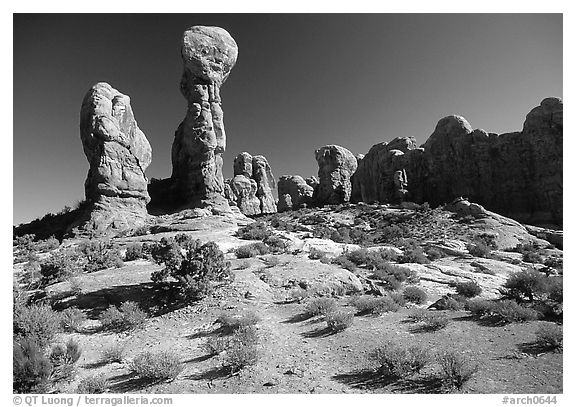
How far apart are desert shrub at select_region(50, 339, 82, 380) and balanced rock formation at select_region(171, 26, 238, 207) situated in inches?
981

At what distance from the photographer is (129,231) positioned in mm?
22844

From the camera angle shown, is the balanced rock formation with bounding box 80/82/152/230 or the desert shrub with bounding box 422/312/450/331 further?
the balanced rock formation with bounding box 80/82/152/230

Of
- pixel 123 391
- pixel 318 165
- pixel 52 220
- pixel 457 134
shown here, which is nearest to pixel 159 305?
pixel 123 391

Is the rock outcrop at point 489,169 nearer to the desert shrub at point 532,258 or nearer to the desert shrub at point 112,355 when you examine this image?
the desert shrub at point 532,258

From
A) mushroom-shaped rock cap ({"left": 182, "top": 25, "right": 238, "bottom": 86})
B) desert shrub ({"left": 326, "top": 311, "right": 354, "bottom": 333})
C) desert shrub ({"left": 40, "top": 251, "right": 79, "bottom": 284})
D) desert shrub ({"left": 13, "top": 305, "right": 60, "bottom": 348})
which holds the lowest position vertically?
desert shrub ({"left": 326, "top": 311, "right": 354, "bottom": 333})

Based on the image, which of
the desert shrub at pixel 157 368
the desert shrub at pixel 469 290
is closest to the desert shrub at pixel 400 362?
the desert shrub at pixel 157 368

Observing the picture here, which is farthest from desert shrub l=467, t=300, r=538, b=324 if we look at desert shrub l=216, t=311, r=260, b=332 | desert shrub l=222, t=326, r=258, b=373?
desert shrub l=222, t=326, r=258, b=373

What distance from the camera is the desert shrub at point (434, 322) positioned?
304 inches

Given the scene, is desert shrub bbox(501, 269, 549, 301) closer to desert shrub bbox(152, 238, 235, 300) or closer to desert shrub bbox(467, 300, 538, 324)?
desert shrub bbox(467, 300, 538, 324)

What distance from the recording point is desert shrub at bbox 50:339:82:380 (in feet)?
18.9

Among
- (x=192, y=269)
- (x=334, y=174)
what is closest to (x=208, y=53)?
(x=192, y=269)

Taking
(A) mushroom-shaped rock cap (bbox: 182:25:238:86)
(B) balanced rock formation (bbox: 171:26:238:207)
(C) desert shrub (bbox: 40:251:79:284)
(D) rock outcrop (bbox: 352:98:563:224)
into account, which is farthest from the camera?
(D) rock outcrop (bbox: 352:98:563:224)

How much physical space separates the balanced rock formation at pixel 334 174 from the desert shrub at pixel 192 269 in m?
54.6
